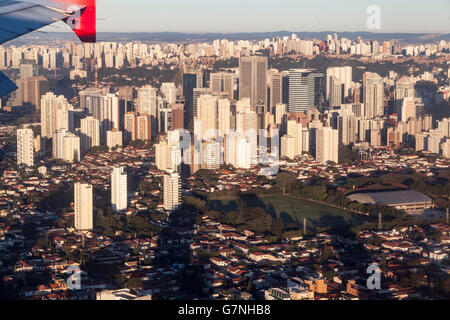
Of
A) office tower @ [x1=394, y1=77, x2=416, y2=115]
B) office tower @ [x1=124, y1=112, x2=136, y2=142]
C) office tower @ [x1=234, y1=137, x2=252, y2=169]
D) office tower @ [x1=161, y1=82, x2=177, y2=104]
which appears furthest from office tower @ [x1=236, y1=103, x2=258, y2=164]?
office tower @ [x1=394, y1=77, x2=416, y2=115]

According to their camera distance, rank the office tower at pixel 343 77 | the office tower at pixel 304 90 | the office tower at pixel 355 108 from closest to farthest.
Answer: the office tower at pixel 355 108, the office tower at pixel 304 90, the office tower at pixel 343 77

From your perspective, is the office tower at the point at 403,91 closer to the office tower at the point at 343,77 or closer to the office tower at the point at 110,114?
the office tower at the point at 343,77

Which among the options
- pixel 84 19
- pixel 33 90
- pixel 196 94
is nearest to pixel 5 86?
pixel 84 19

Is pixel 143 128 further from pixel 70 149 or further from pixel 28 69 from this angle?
pixel 28 69

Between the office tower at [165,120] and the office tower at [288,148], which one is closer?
the office tower at [288,148]

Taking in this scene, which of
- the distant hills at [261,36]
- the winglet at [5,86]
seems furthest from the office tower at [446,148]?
the winglet at [5,86]

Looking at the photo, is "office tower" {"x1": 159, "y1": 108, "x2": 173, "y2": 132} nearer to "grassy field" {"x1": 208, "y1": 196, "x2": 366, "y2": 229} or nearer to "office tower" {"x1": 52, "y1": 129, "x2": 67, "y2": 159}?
"office tower" {"x1": 52, "y1": 129, "x2": 67, "y2": 159}

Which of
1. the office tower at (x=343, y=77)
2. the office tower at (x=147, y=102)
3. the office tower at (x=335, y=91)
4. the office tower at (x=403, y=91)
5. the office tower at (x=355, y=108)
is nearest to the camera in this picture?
the office tower at (x=147, y=102)
